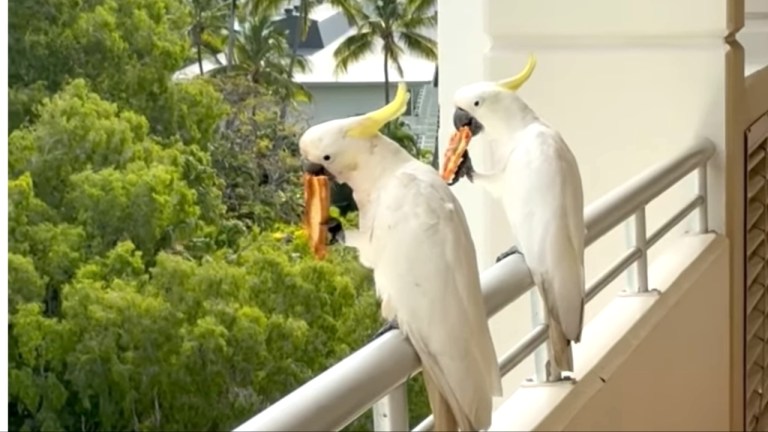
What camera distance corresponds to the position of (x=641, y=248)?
5.94 ft

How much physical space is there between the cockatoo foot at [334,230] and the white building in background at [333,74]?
3.49 m

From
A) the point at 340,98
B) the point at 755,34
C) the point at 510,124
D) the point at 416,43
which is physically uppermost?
the point at 510,124

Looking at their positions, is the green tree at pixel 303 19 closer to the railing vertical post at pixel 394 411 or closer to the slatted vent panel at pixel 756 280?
the slatted vent panel at pixel 756 280

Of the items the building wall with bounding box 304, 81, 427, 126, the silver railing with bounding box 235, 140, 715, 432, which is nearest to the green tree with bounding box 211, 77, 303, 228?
the building wall with bounding box 304, 81, 427, 126

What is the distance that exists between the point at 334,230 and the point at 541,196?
39 cm

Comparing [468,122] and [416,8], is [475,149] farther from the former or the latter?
[416,8]

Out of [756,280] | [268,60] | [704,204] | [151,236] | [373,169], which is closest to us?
[373,169]

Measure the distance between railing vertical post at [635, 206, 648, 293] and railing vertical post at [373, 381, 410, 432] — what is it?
83cm

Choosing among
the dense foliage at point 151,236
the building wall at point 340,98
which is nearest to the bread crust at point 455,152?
the building wall at point 340,98

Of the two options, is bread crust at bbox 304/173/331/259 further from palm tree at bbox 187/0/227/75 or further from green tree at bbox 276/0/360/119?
palm tree at bbox 187/0/227/75

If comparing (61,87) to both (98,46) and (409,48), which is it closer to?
(98,46)

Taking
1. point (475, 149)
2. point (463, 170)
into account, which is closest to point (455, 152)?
point (463, 170)

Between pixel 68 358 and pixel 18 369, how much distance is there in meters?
0.27

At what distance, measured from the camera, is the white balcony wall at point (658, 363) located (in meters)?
1.45
